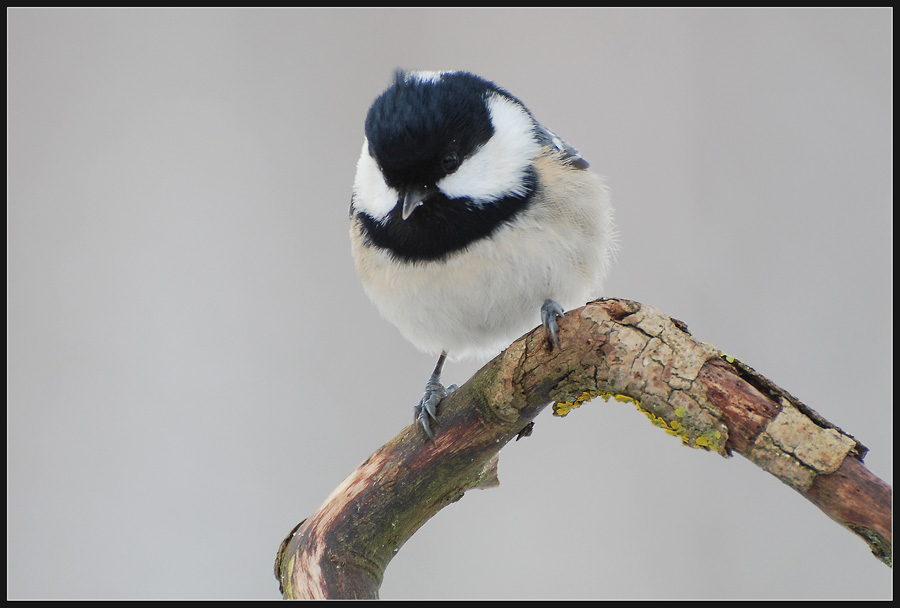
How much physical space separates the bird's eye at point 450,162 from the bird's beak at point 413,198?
46 millimetres

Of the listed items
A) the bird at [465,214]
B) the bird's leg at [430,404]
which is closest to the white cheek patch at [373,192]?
the bird at [465,214]

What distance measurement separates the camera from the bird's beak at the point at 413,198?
44.3 inches

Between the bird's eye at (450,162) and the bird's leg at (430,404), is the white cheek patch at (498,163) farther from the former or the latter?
the bird's leg at (430,404)

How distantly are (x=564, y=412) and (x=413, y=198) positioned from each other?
1.31ft

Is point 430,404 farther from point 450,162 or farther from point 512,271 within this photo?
point 450,162

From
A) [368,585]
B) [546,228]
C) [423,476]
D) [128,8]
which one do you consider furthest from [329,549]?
[128,8]

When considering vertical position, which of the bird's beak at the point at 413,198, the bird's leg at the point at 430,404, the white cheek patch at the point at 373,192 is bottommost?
the bird's leg at the point at 430,404

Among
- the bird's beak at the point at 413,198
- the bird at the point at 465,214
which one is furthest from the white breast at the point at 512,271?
the bird's beak at the point at 413,198

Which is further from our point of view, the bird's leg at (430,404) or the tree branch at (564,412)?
the bird's leg at (430,404)

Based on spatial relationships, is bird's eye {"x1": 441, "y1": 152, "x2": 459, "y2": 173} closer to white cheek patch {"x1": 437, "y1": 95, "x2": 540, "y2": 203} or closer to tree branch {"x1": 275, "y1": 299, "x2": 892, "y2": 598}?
white cheek patch {"x1": 437, "y1": 95, "x2": 540, "y2": 203}

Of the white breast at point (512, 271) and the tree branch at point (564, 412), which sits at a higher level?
the white breast at point (512, 271)

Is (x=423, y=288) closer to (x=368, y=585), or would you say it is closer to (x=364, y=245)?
(x=364, y=245)

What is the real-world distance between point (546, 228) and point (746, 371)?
1.42 feet

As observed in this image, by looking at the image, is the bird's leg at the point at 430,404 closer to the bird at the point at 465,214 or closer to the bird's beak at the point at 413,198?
the bird at the point at 465,214
